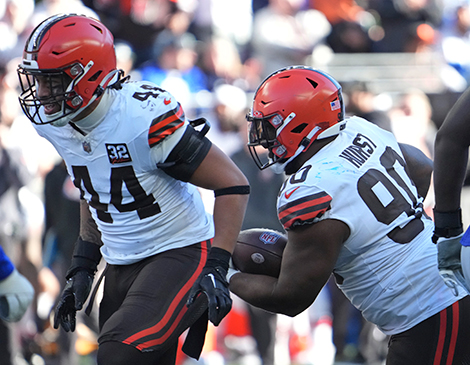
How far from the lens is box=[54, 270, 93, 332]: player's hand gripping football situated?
3.22 meters

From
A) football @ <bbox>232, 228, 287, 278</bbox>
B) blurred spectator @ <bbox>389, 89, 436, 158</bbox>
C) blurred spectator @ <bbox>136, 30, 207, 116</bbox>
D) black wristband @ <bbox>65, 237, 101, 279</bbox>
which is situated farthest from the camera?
blurred spectator @ <bbox>136, 30, 207, 116</bbox>

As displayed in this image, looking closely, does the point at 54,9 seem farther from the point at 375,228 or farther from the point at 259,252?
the point at 375,228

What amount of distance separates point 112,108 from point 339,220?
3.86ft

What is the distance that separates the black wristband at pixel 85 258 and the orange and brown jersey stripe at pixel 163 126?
0.75 m

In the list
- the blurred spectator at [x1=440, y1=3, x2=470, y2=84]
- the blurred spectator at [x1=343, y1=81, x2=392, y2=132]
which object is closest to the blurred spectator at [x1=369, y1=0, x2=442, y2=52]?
the blurred spectator at [x1=440, y1=3, x2=470, y2=84]

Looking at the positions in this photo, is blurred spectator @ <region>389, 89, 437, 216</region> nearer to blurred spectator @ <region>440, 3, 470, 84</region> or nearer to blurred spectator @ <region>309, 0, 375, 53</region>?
blurred spectator @ <region>440, 3, 470, 84</region>

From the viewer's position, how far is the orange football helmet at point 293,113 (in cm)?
281

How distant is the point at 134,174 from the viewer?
9.83 ft

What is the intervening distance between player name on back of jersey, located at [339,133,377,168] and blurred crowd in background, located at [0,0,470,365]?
107 inches

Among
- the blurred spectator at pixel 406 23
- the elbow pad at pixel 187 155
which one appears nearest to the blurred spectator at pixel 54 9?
the blurred spectator at pixel 406 23

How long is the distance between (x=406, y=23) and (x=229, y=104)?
3381 millimetres

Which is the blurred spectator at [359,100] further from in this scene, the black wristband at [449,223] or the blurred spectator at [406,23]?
the black wristband at [449,223]

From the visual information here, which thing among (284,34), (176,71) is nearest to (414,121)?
(284,34)

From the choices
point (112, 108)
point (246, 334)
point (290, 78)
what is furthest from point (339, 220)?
point (246, 334)
